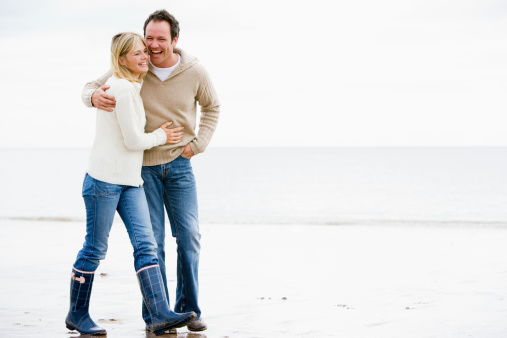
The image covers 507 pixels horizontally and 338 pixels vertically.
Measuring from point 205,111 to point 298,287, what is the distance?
2151mm

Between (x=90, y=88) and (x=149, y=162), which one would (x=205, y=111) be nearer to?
(x=149, y=162)

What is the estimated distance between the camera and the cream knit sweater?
10.9 feet

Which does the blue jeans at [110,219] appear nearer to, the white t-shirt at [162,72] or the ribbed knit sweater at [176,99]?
the ribbed knit sweater at [176,99]

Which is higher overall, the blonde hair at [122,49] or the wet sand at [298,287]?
the blonde hair at [122,49]

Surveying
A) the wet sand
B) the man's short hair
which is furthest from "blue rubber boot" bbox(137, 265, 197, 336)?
the man's short hair

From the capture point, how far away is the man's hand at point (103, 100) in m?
3.31

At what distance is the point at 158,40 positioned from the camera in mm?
3518

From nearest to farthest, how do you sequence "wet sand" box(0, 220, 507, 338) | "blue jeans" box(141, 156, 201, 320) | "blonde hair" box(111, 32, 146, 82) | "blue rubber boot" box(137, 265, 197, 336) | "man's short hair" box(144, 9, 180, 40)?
"blonde hair" box(111, 32, 146, 82)
"blue rubber boot" box(137, 265, 197, 336)
"man's short hair" box(144, 9, 180, 40)
"blue jeans" box(141, 156, 201, 320)
"wet sand" box(0, 220, 507, 338)

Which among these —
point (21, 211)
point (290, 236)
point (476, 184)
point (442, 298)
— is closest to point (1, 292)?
point (442, 298)

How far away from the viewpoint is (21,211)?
77.3 feet

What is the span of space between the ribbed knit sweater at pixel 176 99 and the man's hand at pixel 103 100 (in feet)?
0.49

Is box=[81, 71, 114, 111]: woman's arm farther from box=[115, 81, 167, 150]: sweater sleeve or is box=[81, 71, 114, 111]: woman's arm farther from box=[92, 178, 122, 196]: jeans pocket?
box=[92, 178, 122, 196]: jeans pocket

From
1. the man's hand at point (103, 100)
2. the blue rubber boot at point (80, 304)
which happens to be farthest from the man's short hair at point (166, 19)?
the blue rubber boot at point (80, 304)

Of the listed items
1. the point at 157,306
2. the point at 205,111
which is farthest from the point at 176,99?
the point at 157,306
